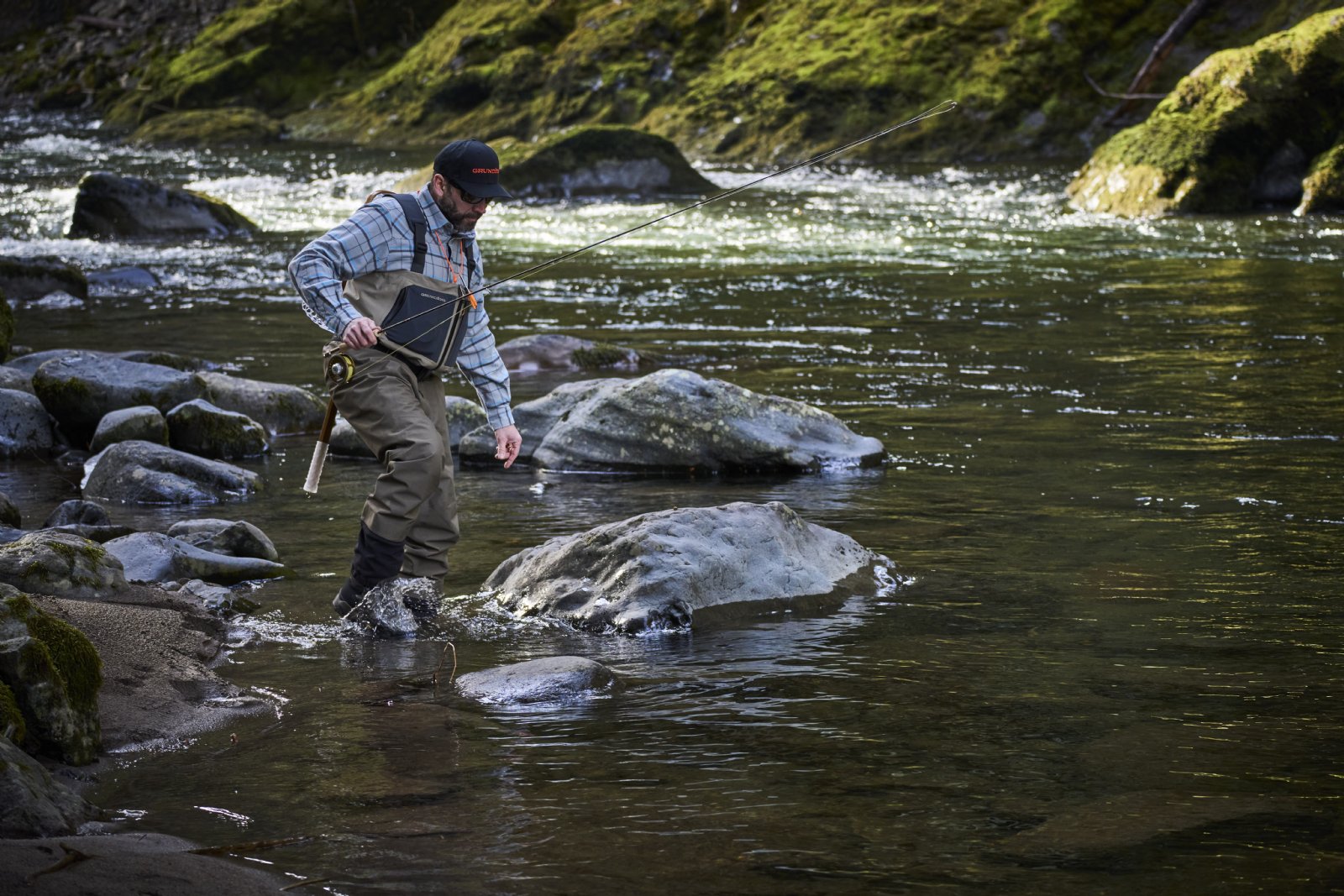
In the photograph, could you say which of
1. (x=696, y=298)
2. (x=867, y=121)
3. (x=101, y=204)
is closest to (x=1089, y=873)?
(x=696, y=298)

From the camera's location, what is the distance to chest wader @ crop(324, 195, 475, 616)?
607cm

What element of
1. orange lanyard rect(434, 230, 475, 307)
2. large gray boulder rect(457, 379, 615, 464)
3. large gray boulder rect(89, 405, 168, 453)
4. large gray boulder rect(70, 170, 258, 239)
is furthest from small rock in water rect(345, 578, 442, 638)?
large gray boulder rect(70, 170, 258, 239)

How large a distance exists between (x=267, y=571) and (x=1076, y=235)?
14581 mm

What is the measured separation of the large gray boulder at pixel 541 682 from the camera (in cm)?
524

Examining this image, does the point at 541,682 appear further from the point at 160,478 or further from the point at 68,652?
the point at 160,478

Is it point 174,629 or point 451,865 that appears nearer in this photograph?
point 451,865

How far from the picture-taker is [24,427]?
32.6 ft

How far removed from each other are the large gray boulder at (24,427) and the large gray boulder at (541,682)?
551 cm

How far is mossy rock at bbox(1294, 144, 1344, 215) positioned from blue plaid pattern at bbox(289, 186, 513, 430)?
1678 cm

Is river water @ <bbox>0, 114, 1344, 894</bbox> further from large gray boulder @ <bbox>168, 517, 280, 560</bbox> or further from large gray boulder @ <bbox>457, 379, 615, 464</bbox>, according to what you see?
large gray boulder @ <bbox>457, 379, 615, 464</bbox>

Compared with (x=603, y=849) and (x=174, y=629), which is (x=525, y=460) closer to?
(x=174, y=629)

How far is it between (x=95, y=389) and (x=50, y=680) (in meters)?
6.15

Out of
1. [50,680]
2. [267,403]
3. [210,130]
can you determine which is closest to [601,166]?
[267,403]

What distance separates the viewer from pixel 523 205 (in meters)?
24.4
